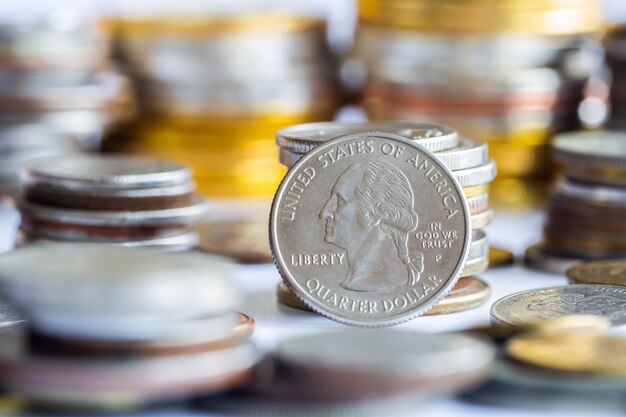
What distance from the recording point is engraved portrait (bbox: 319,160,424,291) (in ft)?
4.75

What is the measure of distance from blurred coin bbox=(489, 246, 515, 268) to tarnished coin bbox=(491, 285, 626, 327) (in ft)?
0.79

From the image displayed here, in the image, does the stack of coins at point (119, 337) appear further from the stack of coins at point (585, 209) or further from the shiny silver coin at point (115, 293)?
the stack of coins at point (585, 209)

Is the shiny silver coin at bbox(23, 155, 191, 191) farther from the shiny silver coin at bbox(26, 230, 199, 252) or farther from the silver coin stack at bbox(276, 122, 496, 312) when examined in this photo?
the silver coin stack at bbox(276, 122, 496, 312)

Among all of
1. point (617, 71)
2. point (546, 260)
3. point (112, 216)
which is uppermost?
point (617, 71)

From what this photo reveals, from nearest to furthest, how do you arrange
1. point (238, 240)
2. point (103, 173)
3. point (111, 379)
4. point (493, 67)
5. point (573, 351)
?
1. point (111, 379)
2. point (573, 351)
3. point (103, 173)
4. point (238, 240)
5. point (493, 67)

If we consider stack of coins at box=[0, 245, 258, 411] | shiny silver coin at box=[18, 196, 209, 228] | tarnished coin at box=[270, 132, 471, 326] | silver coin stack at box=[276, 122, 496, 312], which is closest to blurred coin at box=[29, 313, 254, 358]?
stack of coins at box=[0, 245, 258, 411]

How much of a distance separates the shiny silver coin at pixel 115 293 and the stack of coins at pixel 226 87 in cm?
105

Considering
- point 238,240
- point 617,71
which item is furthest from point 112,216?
point 617,71

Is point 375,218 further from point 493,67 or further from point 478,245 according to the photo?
point 493,67

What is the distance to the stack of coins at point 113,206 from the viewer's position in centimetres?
170

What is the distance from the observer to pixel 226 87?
90.0 inches

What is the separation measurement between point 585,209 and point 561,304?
1.10 feet

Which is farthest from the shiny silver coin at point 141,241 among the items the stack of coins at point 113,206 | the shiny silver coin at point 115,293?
the shiny silver coin at point 115,293

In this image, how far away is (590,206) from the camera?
1789mm
